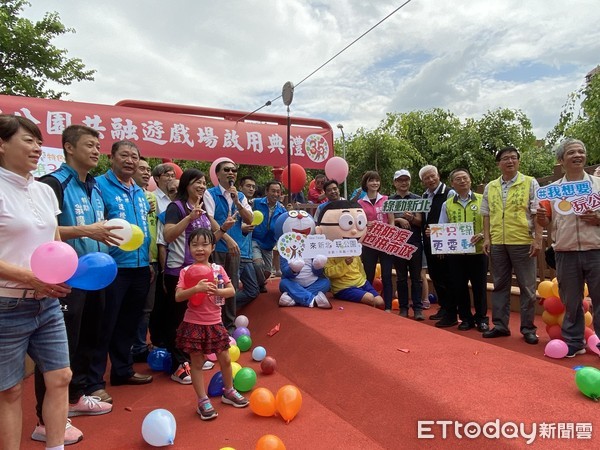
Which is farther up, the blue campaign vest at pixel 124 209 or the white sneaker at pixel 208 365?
the blue campaign vest at pixel 124 209

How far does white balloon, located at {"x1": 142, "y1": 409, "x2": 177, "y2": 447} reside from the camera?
2.52 meters

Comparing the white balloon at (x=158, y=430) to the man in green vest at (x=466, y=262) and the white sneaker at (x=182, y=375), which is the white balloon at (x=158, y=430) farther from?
the man in green vest at (x=466, y=262)

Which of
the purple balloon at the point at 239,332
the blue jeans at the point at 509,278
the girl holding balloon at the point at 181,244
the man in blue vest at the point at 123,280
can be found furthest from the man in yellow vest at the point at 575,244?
the man in blue vest at the point at 123,280

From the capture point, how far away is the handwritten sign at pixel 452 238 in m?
4.77

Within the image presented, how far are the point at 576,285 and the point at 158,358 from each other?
3.88 m

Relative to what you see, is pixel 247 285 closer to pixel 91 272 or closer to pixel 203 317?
pixel 203 317

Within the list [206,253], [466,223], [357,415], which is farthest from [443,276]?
[206,253]

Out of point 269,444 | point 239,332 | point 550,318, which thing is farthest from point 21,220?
point 550,318

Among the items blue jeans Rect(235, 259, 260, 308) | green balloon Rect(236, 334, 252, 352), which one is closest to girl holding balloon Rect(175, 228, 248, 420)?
green balloon Rect(236, 334, 252, 352)

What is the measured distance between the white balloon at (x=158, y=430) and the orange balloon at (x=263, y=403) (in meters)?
0.59

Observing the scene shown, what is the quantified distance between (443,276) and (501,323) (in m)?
0.91

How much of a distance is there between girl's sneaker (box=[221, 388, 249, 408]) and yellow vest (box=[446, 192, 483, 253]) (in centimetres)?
309

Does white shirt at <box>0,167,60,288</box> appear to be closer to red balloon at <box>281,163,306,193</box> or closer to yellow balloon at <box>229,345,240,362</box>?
yellow balloon at <box>229,345,240,362</box>

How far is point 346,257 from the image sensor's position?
519 centimetres
